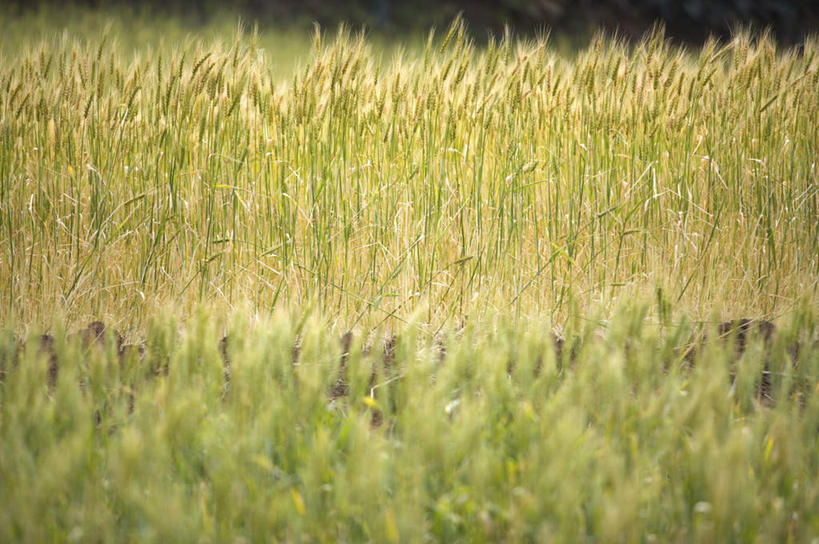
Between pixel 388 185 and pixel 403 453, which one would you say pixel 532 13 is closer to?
pixel 388 185

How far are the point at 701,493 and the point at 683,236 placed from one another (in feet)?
4.58

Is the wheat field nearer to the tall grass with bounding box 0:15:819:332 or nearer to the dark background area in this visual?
the tall grass with bounding box 0:15:819:332

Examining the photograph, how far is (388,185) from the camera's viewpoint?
8.61ft

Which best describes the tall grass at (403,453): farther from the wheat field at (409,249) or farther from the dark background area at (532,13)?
the dark background area at (532,13)

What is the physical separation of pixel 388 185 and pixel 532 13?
11.9 meters

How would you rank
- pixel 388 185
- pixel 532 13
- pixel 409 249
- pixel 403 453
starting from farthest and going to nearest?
1. pixel 532 13
2. pixel 388 185
3. pixel 409 249
4. pixel 403 453

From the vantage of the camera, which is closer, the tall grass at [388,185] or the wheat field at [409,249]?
the wheat field at [409,249]

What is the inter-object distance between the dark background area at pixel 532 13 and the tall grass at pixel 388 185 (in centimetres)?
1096

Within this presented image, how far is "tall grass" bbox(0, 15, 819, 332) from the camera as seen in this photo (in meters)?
2.53

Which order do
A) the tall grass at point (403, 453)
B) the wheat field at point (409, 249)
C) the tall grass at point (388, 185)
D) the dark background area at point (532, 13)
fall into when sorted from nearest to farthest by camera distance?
the tall grass at point (403, 453) < the wheat field at point (409, 249) < the tall grass at point (388, 185) < the dark background area at point (532, 13)

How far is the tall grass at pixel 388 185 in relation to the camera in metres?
2.53

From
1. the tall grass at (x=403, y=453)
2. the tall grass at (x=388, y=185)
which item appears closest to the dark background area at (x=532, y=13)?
the tall grass at (x=388, y=185)

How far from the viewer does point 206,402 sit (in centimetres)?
173

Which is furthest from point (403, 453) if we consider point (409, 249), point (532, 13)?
point (532, 13)
